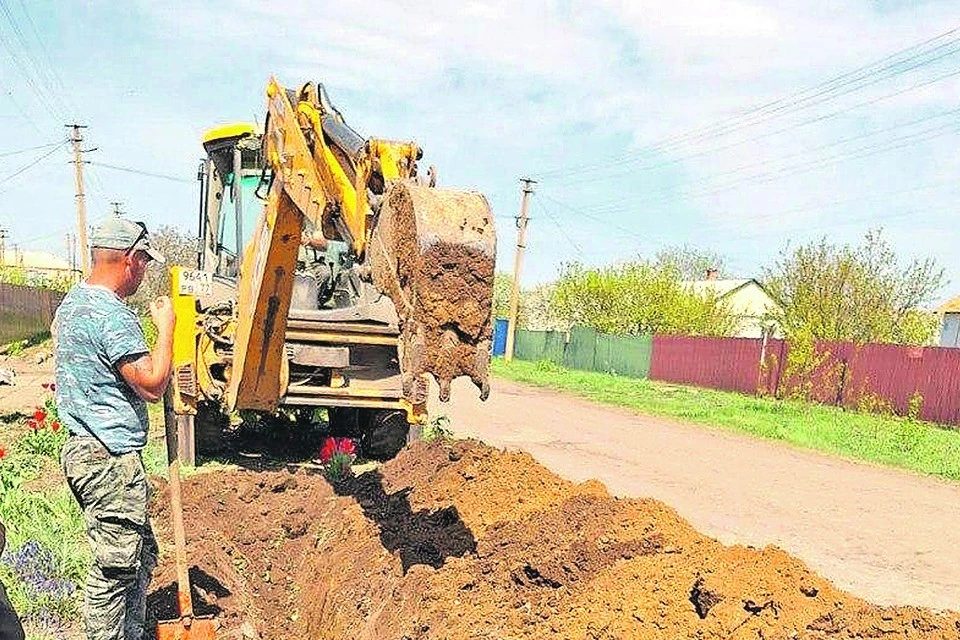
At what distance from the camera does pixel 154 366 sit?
3861 millimetres

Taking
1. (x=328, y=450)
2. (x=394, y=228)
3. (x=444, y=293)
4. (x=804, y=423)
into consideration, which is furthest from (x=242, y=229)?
(x=804, y=423)

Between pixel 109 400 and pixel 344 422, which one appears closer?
pixel 109 400

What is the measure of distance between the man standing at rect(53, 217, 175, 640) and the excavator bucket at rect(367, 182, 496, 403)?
110 cm

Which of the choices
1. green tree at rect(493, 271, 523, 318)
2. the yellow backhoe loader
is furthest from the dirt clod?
green tree at rect(493, 271, 523, 318)

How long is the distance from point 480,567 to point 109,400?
7.73 feet

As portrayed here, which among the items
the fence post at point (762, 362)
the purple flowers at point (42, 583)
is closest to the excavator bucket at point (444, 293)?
the purple flowers at point (42, 583)

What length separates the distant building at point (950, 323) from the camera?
1522 inches

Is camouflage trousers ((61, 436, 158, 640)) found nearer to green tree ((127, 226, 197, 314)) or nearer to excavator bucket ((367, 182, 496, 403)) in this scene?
excavator bucket ((367, 182, 496, 403))

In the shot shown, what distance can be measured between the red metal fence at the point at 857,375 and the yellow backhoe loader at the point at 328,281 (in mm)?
15475

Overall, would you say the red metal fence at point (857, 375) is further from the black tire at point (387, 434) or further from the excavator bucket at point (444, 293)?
the excavator bucket at point (444, 293)

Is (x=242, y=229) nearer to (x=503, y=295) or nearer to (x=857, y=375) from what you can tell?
(x=857, y=375)

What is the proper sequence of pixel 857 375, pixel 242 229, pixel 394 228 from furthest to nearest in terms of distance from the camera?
pixel 857 375 → pixel 242 229 → pixel 394 228

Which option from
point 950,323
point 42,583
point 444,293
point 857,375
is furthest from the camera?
point 950,323

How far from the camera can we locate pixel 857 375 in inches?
886
